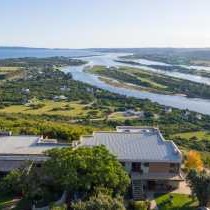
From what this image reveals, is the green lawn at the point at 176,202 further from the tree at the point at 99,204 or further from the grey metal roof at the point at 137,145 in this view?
the tree at the point at 99,204

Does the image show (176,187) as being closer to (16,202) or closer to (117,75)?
(16,202)

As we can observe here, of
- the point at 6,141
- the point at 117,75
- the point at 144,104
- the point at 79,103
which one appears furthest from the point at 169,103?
the point at 6,141

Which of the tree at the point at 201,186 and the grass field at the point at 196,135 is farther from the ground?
the tree at the point at 201,186

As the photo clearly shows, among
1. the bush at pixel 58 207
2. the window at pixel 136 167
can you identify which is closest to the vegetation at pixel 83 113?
the window at pixel 136 167

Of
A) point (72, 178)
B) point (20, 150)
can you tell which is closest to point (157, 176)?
point (72, 178)

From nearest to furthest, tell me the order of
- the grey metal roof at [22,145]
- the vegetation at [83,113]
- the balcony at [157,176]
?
the balcony at [157,176] → the grey metal roof at [22,145] → the vegetation at [83,113]
